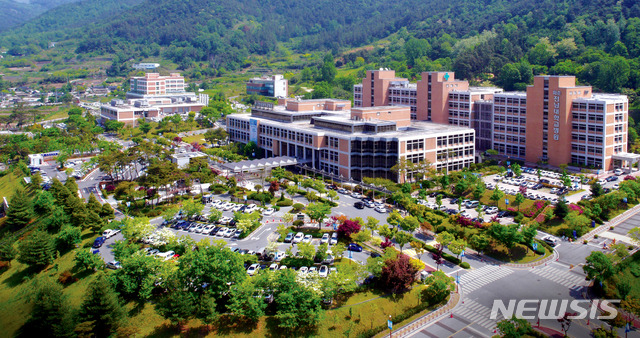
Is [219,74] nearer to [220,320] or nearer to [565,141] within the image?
[565,141]

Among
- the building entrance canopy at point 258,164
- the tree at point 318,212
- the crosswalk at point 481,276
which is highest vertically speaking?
the building entrance canopy at point 258,164

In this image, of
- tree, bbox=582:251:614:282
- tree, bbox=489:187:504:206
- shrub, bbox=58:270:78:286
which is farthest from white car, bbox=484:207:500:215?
shrub, bbox=58:270:78:286

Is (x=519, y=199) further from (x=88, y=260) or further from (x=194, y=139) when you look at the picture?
(x=194, y=139)

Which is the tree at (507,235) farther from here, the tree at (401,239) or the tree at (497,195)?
the tree at (497,195)

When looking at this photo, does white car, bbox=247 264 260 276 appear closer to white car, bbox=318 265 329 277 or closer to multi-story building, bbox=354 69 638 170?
white car, bbox=318 265 329 277

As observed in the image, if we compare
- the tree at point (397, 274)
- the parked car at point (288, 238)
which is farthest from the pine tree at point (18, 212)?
the tree at point (397, 274)

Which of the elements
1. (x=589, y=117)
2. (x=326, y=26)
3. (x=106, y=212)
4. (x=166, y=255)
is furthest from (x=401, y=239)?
(x=326, y=26)
